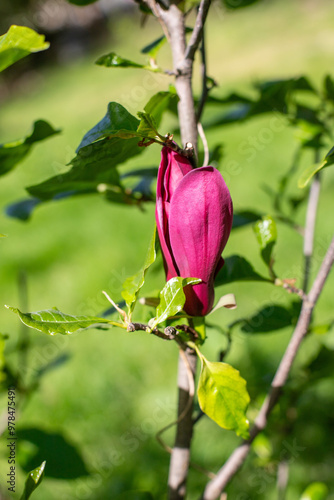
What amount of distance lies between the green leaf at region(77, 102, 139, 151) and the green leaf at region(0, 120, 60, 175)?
0.16m

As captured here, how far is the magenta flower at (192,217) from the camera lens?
417 mm

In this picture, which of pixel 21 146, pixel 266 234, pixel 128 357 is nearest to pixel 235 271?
pixel 266 234

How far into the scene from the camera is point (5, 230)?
281 centimetres

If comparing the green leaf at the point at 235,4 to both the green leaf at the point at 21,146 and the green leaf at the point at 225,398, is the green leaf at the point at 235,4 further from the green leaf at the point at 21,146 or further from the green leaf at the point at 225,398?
the green leaf at the point at 225,398

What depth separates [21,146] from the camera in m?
0.58

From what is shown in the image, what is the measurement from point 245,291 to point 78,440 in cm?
84

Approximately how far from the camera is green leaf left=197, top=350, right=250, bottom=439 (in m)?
0.44

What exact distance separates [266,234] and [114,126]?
229mm

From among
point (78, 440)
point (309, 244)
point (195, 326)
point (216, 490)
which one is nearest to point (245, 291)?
point (78, 440)

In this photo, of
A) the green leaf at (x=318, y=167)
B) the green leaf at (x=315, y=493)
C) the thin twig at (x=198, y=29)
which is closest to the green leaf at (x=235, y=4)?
the thin twig at (x=198, y=29)

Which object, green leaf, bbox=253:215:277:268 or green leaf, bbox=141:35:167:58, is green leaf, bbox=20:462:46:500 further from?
green leaf, bbox=141:35:167:58

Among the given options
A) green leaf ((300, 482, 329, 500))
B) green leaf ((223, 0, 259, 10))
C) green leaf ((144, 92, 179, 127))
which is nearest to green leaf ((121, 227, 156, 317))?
green leaf ((144, 92, 179, 127))

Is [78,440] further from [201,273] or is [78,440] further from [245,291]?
[201,273]

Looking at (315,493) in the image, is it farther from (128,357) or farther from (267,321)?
(128,357)
